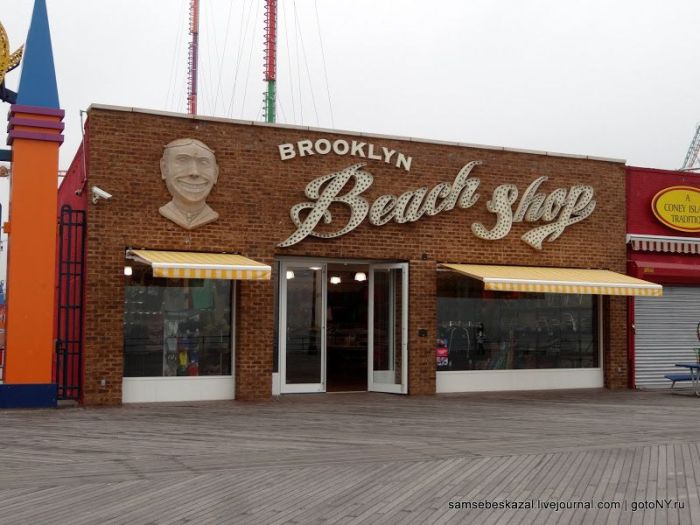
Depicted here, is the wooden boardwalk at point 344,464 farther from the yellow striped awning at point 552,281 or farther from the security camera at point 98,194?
the security camera at point 98,194

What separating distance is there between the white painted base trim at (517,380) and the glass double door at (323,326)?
989 mm

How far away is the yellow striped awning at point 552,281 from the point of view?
44.3 ft

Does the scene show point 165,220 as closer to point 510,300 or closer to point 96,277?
point 96,277

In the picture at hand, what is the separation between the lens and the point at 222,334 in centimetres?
1338

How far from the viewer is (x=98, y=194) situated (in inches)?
481

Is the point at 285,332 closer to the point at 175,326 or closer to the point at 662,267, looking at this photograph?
the point at 175,326

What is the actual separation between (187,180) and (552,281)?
629 cm

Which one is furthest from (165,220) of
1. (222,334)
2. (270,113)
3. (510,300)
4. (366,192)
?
(270,113)

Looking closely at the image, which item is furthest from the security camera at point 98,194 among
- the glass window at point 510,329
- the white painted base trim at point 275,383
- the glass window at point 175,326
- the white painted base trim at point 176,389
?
the glass window at point 510,329

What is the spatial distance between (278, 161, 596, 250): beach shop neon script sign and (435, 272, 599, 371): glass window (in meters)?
1.12

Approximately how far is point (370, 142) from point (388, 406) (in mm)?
4618

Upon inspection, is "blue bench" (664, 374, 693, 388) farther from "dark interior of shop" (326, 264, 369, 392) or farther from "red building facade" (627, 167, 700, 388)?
"dark interior of shop" (326, 264, 369, 392)

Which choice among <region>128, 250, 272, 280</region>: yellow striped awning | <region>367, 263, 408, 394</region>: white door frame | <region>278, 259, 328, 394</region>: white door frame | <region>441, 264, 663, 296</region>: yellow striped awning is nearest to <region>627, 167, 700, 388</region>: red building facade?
<region>441, 264, 663, 296</region>: yellow striped awning

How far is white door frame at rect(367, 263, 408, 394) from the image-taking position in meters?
14.3
